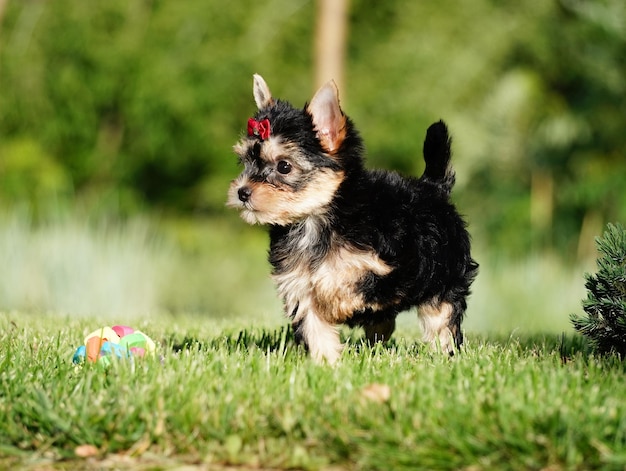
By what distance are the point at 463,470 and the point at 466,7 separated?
54.4 feet

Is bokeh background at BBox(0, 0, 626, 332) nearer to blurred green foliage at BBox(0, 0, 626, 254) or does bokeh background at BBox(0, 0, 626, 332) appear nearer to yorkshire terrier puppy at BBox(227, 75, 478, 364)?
blurred green foliage at BBox(0, 0, 626, 254)

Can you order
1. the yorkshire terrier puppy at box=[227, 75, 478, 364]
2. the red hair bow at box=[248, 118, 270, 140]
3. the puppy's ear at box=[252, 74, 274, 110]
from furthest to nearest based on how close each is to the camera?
the puppy's ear at box=[252, 74, 274, 110], the red hair bow at box=[248, 118, 270, 140], the yorkshire terrier puppy at box=[227, 75, 478, 364]

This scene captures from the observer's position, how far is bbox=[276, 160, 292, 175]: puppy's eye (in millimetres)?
5262

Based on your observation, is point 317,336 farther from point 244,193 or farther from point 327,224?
point 244,193

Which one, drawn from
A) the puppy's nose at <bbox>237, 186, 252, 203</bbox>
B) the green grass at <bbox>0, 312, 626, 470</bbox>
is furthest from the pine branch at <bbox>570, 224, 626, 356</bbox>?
the puppy's nose at <bbox>237, 186, 252, 203</bbox>

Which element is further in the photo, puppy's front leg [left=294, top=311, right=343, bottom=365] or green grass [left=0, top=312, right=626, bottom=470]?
puppy's front leg [left=294, top=311, right=343, bottom=365]

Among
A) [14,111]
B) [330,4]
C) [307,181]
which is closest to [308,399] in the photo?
[307,181]

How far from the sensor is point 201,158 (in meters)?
17.4

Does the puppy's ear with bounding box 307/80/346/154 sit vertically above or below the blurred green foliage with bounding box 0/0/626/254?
below

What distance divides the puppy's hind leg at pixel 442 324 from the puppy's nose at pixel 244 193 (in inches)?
57.9

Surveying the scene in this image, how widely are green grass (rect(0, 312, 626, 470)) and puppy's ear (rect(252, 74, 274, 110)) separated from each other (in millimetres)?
Answer: 1708

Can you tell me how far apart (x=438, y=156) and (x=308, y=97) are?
39.6 ft

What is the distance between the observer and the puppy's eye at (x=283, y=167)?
526cm

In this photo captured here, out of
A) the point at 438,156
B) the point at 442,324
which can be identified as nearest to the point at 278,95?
the point at 438,156
